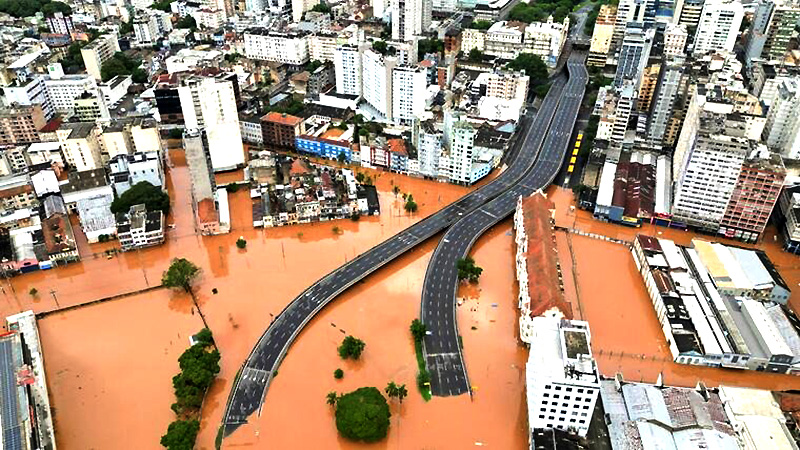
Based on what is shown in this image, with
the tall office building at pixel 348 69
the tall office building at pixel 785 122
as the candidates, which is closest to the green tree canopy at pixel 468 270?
the tall office building at pixel 348 69

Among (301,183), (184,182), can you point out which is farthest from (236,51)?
(301,183)

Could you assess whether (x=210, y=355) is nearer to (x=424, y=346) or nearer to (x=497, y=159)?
(x=424, y=346)

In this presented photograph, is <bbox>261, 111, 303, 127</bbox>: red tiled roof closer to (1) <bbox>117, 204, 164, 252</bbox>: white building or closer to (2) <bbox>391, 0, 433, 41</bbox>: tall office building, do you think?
(1) <bbox>117, 204, 164, 252</bbox>: white building

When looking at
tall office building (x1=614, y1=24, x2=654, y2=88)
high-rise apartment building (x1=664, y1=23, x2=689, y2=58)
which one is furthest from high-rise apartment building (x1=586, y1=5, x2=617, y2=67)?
tall office building (x1=614, y1=24, x2=654, y2=88)

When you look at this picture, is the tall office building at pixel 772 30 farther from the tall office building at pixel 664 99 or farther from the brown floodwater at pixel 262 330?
the brown floodwater at pixel 262 330

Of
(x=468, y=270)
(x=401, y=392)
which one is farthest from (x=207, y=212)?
(x=401, y=392)

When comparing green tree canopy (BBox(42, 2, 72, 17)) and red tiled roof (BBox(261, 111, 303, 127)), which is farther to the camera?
green tree canopy (BBox(42, 2, 72, 17))
